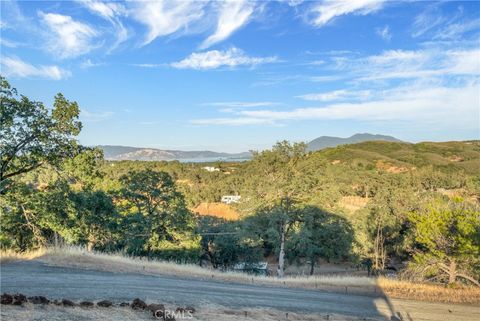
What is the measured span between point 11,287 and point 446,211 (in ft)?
63.6

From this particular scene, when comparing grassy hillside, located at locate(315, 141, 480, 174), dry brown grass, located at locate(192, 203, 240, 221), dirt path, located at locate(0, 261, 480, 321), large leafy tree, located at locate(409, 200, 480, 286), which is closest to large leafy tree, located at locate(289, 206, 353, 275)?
large leafy tree, located at locate(409, 200, 480, 286)

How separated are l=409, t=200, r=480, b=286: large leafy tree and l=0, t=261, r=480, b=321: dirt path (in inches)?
156

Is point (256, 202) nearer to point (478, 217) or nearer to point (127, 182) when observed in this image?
point (127, 182)

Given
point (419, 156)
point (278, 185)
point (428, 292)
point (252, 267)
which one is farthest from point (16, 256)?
point (419, 156)

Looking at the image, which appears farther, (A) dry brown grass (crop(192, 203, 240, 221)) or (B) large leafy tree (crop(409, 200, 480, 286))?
(A) dry brown grass (crop(192, 203, 240, 221))

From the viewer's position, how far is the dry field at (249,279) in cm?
1405

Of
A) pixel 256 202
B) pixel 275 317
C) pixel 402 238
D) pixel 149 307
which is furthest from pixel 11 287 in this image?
pixel 402 238

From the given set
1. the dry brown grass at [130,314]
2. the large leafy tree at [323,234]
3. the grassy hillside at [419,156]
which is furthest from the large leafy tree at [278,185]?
the grassy hillside at [419,156]

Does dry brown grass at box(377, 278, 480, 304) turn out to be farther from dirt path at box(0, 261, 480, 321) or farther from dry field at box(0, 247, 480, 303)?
dirt path at box(0, 261, 480, 321)

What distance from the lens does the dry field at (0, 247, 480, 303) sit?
14047 millimetres

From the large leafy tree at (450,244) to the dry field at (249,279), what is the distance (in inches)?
59.8

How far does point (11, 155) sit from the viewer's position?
15.8 m

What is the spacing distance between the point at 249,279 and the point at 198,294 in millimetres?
5822

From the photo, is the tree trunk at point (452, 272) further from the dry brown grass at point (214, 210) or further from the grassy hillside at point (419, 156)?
the grassy hillside at point (419, 156)
